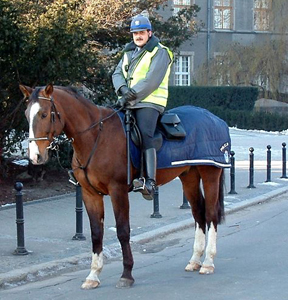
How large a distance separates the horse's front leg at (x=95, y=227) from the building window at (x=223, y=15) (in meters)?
46.0

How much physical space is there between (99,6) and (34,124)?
9.81 m

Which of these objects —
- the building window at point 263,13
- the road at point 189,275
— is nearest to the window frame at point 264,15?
the building window at point 263,13

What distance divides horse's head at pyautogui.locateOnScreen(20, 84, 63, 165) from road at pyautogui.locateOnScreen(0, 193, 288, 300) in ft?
5.54

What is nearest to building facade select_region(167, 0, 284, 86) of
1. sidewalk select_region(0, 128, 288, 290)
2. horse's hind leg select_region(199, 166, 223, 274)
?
sidewalk select_region(0, 128, 288, 290)

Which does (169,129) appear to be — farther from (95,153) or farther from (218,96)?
(218,96)

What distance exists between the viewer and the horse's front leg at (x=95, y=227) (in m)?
7.97

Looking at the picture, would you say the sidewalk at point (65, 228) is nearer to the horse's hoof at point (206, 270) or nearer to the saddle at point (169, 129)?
the horse's hoof at point (206, 270)

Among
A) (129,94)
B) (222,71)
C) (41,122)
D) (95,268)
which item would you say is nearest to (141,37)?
(129,94)

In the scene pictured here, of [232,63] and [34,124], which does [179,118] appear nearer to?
[34,124]

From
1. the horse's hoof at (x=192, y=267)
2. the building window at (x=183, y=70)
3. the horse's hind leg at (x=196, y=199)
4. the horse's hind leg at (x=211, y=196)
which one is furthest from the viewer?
the building window at (x=183, y=70)

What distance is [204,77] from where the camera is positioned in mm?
47750

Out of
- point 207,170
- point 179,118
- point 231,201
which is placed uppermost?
point 179,118

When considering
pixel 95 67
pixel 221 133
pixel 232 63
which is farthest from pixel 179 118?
pixel 232 63

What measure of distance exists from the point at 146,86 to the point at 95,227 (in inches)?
68.9
